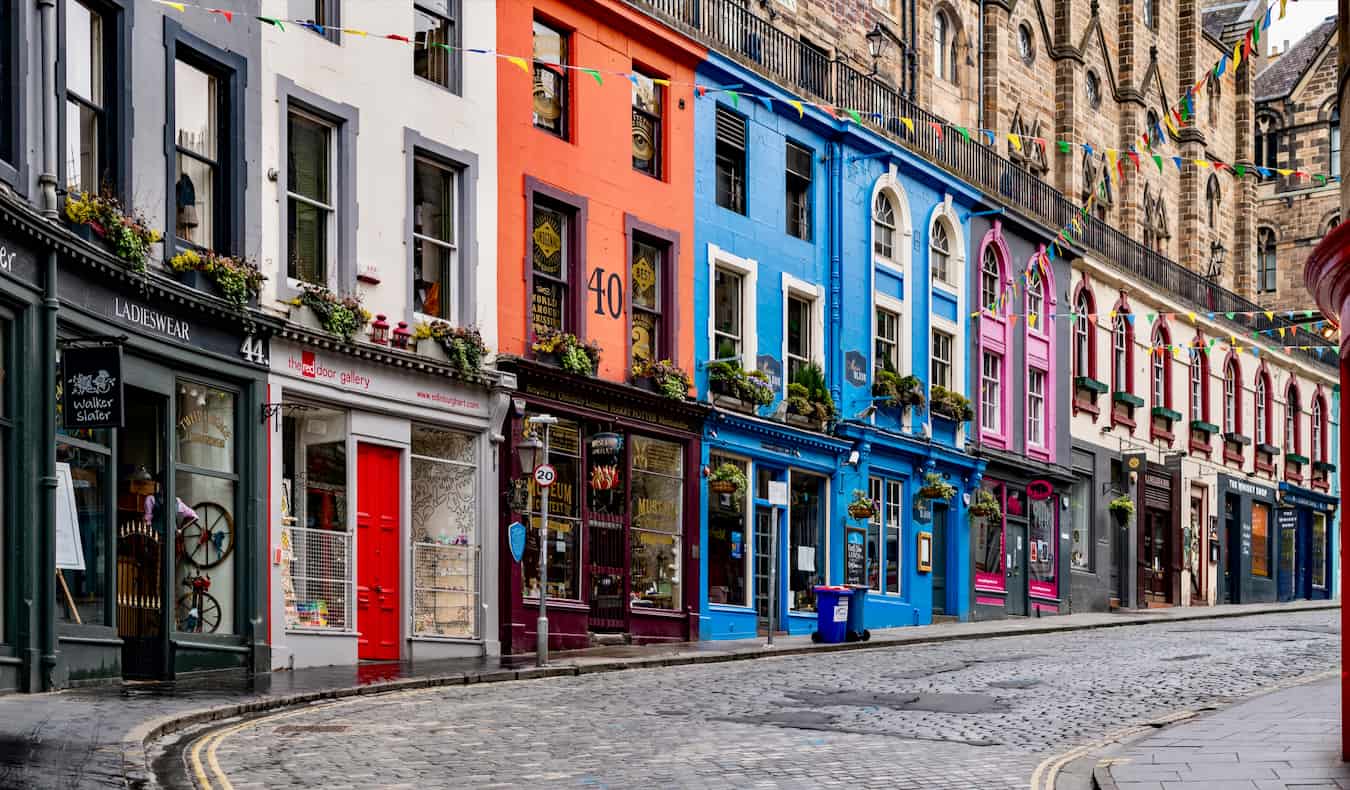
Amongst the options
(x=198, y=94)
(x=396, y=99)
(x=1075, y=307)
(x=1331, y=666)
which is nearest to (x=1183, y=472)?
(x=1075, y=307)

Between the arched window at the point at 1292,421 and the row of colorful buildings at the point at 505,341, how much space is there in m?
14.7

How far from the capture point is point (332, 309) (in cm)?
2181

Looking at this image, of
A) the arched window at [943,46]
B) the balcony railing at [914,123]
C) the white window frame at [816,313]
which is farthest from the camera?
the arched window at [943,46]

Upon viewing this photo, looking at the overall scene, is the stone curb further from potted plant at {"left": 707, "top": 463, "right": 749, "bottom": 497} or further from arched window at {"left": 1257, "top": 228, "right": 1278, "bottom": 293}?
arched window at {"left": 1257, "top": 228, "right": 1278, "bottom": 293}

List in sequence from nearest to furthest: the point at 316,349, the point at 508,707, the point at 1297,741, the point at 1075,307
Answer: the point at 1297,741 → the point at 508,707 → the point at 316,349 → the point at 1075,307

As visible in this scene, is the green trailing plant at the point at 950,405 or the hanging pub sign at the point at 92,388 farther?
the green trailing plant at the point at 950,405

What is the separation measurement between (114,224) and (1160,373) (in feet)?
112

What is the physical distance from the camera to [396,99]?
23.4 meters

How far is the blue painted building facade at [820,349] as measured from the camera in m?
30.1

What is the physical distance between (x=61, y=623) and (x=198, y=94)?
6.18 metres

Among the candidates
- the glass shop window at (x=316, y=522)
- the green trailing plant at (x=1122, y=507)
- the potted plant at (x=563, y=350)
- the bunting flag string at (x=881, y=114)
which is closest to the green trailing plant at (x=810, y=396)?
the bunting flag string at (x=881, y=114)

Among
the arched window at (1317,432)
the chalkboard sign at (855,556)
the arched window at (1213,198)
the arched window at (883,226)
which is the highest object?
the arched window at (1213,198)

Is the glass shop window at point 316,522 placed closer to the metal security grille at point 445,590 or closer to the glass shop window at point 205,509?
the glass shop window at point 205,509

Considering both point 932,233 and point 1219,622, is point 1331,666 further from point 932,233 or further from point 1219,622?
point 932,233
